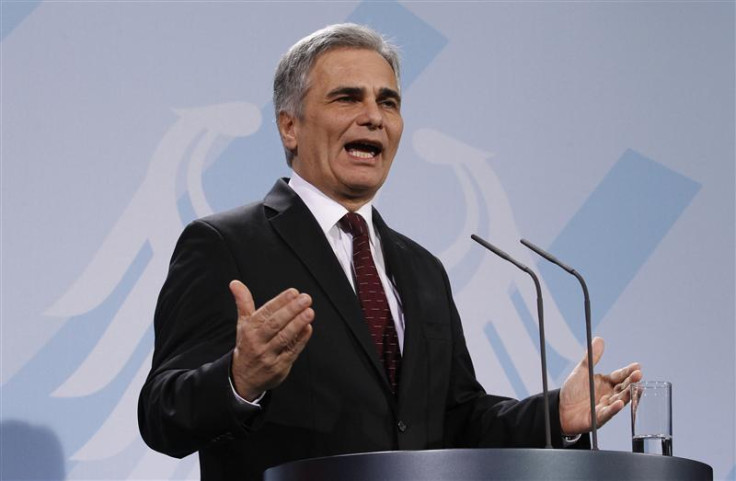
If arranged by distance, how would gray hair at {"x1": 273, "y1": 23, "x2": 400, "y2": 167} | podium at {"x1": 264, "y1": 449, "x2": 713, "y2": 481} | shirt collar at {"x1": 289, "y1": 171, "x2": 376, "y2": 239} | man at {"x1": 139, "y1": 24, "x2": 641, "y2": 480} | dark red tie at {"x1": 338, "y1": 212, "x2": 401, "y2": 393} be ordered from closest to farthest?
podium at {"x1": 264, "y1": 449, "x2": 713, "y2": 481}
man at {"x1": 139, "y1": 24, "x2": 641, "y2": 480}
dark red tie at {"x1": 338, "y1": 212, "x2": 401, "y2": 393}
shirt collar at {"x1": 289, "y1": 171, "x2": 376, "y2": 239}
gray hair at {"x1": 273, "y1": 23, "x2": 400, "y2": 167}

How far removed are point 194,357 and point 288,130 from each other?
2.21 feet

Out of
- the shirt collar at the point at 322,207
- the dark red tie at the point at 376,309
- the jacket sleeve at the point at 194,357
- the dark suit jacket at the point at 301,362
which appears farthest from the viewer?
the shirt collar at the point at 322,207

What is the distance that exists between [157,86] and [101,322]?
0.67m

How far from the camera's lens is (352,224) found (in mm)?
2463

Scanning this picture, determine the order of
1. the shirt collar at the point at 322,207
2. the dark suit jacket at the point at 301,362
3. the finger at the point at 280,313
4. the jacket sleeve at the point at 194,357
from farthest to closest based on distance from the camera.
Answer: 1. the shirt collar at the point at 322,207
2. the dark suit jacket at the point at 301,362
3. the jacket sleeve at the point at 194,357
4. the finger at the point at 280,313

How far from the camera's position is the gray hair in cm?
254

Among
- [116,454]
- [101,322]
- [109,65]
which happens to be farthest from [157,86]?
[116,454]

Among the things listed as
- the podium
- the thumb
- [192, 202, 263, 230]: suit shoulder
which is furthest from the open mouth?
the podium

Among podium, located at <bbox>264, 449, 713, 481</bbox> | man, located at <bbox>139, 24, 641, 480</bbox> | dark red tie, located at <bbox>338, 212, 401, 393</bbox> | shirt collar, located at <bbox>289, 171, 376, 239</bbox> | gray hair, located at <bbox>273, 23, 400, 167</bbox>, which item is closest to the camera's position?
podium, located at <bbox>264, 449, 713, 481</bbox>

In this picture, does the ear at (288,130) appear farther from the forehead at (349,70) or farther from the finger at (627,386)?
the finger at (627,386)

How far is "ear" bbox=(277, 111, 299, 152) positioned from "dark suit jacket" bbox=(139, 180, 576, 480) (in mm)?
175

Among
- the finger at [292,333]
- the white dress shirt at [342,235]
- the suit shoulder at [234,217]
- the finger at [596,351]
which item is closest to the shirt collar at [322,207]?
the white dress shirt at [342,235]

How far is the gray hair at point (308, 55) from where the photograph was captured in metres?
2.54

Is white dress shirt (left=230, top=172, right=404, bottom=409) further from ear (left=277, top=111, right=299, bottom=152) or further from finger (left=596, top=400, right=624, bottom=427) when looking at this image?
finger (left=596, top=400, right=624, bottom=427)
